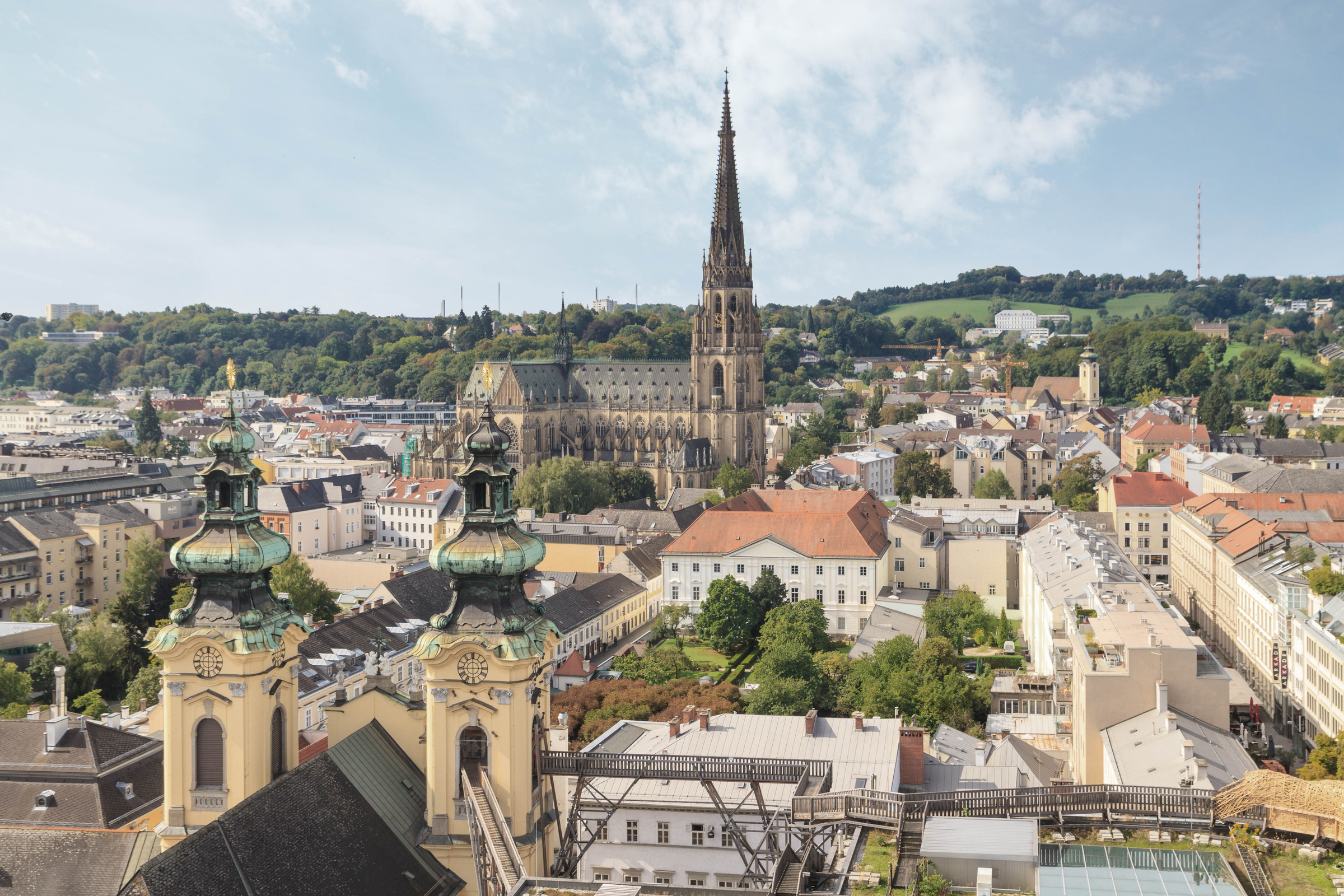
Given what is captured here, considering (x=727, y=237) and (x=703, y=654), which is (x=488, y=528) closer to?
(x=703, y=654)

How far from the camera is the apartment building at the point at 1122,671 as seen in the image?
38719mm

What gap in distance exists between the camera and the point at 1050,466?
138 meters

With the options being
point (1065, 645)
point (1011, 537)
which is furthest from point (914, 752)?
point (1011, 537)

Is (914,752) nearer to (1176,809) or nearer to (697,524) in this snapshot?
(1176,809)

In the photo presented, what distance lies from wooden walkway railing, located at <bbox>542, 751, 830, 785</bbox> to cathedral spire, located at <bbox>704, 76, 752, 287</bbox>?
112899mm

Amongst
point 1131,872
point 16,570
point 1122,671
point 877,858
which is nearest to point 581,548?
point 16,570

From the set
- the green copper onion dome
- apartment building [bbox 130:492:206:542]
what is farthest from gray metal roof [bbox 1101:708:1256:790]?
apartment building [bbox 130:492:206:542]

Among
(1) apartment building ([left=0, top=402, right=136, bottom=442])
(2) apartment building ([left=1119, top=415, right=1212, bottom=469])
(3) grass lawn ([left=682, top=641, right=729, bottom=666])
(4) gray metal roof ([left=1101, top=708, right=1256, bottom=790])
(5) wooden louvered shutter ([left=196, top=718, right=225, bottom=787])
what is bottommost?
(3) grass lawn ([left=682, top=641, right=729, bottom=666])

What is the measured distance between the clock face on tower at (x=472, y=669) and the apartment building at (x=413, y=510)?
8036cm

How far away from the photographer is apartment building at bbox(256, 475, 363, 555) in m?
96.6

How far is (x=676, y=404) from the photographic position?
140 meters

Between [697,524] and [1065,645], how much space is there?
3325cm

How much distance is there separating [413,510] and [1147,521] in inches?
2150

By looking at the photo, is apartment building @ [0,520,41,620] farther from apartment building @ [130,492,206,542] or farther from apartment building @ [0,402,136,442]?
apartment building @ [0,402,136,442]
